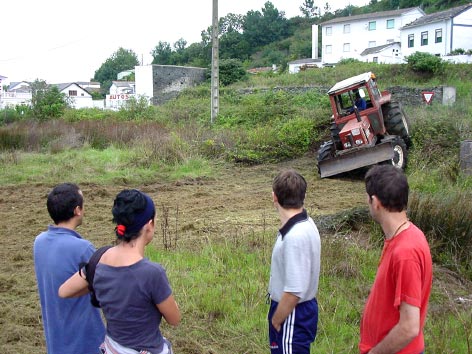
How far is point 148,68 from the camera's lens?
3778 cm

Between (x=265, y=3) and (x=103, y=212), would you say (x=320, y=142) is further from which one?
(x=265, y=3)

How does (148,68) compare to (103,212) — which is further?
(148,68)

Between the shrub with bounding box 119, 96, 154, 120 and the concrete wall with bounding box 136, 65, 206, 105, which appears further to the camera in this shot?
the concrete wall with bounding box 136, 65, 206, 105

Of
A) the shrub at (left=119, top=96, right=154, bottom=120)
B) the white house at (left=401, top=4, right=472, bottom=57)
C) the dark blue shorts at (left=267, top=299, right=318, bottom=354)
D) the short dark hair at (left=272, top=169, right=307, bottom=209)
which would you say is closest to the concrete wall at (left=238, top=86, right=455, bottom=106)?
the shrub at (left=119, top=96, right=154, bottom=120)

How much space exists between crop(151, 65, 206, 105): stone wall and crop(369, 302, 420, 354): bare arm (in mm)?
35666

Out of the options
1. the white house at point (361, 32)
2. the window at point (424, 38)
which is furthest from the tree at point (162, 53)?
the window at point (424, 38)

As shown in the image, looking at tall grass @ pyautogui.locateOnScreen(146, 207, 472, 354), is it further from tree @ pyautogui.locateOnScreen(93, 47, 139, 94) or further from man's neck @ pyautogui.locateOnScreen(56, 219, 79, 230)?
tree @ pyautogui.locateOnScreen(93, 47, 139, 94)

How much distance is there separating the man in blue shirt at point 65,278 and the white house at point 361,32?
193 feet

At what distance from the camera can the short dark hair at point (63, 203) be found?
2.86 metres

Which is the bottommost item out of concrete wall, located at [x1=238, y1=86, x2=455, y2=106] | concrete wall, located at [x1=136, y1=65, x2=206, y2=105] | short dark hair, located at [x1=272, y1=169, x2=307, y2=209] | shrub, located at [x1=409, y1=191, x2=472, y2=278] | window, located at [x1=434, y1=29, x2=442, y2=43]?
shrub, located at [x1=409, y1=191, x2=472, y2=278]

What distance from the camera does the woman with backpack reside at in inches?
93.2

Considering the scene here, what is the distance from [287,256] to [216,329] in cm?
206

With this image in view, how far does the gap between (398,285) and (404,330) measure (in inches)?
7.6

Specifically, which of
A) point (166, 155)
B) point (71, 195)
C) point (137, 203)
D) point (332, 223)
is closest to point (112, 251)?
point (137, 203)
